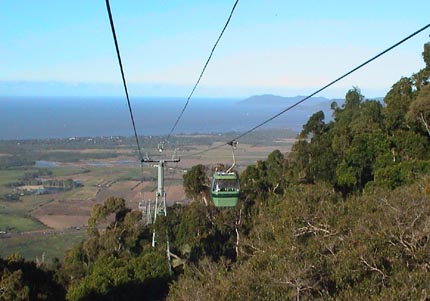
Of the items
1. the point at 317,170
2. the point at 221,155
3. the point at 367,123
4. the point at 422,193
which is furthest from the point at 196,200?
the point at 221,155

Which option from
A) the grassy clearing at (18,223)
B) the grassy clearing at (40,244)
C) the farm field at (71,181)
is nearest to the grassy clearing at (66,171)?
the farm field at (71,181)

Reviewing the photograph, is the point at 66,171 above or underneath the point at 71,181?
above

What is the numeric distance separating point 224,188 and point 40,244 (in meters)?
23.3

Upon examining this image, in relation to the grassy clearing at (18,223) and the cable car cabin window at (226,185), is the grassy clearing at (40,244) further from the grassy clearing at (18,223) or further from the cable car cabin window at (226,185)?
the cable car cabin window at (226,185)

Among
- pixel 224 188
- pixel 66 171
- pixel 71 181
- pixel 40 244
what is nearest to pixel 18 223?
pixel 40 244

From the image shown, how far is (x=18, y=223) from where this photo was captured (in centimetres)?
3966

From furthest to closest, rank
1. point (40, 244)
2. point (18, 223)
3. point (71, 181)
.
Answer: point (71, 181) < point (18, 223) < point (40, 244)

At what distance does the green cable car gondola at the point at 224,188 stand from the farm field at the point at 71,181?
10.8 meters

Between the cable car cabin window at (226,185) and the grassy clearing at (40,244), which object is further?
the grassy clearing at (40,244)

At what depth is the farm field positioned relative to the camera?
1415 inches

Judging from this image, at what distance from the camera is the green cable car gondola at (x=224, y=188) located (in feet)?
42.2

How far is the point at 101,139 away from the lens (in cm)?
9206

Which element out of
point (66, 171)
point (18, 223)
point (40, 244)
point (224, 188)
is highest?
point (224, 188)

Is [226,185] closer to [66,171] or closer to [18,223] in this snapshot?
[18,223]
